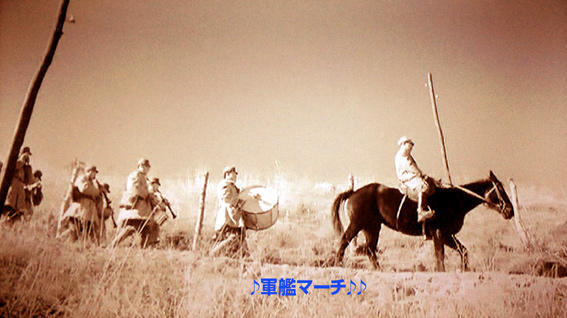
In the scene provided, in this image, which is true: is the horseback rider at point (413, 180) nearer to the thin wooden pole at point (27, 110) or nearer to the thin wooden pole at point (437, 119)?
the thin wooden pole at point (437, 119)

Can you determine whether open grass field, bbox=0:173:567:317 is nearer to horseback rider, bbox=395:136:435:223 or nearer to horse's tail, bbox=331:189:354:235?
horse's tail, bbox=331:189:354:235

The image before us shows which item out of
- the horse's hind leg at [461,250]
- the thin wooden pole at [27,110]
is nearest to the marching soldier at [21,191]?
the thin wooden pole at [27,110]

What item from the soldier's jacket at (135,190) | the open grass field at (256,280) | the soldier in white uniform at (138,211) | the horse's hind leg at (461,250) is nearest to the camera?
the open grass field at (256,280)

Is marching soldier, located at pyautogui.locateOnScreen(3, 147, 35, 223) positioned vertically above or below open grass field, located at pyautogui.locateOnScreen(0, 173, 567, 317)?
above

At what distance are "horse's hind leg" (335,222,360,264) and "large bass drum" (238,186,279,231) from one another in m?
1.04

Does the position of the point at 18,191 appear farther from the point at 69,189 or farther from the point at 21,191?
the point at 69,189

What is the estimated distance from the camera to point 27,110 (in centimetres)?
469

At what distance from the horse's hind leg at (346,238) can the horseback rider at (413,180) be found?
37.2 inches

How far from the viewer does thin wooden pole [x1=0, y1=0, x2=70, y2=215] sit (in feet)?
14.8

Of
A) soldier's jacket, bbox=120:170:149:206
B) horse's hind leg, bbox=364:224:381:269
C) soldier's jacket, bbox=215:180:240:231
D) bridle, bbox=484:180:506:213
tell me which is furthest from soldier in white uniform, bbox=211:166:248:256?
bridle, bbox=484:180:506:213

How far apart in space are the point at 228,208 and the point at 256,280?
1.30m

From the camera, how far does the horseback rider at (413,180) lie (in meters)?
5.80

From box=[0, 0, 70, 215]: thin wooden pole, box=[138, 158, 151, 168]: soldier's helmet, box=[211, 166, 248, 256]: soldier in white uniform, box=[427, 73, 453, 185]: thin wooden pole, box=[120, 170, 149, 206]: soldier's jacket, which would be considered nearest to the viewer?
box=[0, 0, 70, 215]: thin wooden pole

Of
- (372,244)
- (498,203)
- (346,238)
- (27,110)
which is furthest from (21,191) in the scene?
(498,203)
